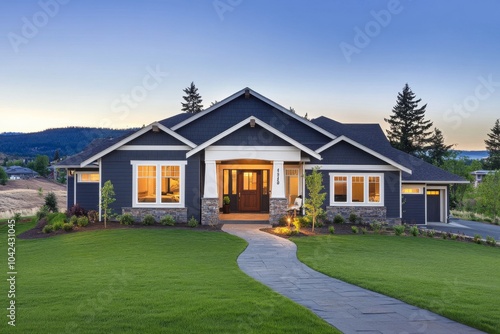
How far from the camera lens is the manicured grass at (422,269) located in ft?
22.0

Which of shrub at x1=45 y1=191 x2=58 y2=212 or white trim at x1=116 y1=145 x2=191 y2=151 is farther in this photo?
shrub at x1=45 y1=191 x2=58 y2=212

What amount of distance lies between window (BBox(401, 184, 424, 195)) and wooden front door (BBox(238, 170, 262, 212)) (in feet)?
28.0

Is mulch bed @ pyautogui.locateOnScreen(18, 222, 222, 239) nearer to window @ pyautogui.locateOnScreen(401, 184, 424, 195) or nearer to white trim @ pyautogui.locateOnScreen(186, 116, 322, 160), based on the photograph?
white trim @ pyautogui.locateOnScreen(186, 116, 322, 160)

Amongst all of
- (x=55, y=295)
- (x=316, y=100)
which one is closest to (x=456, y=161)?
(x=316, y=100)

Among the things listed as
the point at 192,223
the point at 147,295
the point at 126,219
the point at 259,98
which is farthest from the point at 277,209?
the point at 147,295

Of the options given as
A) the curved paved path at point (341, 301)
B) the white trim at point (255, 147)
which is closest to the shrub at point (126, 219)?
the white trim at point (255, 147)

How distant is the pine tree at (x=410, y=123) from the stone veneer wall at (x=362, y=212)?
36260mm

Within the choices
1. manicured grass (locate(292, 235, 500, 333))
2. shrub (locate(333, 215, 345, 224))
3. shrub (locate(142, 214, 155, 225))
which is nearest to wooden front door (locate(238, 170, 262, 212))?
shrub (locate(333, 215, 345, 224))

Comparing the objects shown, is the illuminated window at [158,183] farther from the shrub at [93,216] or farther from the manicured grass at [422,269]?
the manicured grass at [422,269]

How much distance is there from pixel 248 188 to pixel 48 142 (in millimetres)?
83790

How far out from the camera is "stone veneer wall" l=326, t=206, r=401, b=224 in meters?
20.2

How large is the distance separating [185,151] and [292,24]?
8.84 meters

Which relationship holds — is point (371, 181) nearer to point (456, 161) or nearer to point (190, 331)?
point (190, 331)

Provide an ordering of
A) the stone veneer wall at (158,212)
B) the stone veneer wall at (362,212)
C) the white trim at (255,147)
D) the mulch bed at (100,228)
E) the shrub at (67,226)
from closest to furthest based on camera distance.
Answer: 1. the mulch bed at (100,228)
2. the shrub at (67,226)
3. the white trim at (255,147)
4. the stone veneer wall at (158,212)
5. the stone veneer wall at (362,212)
